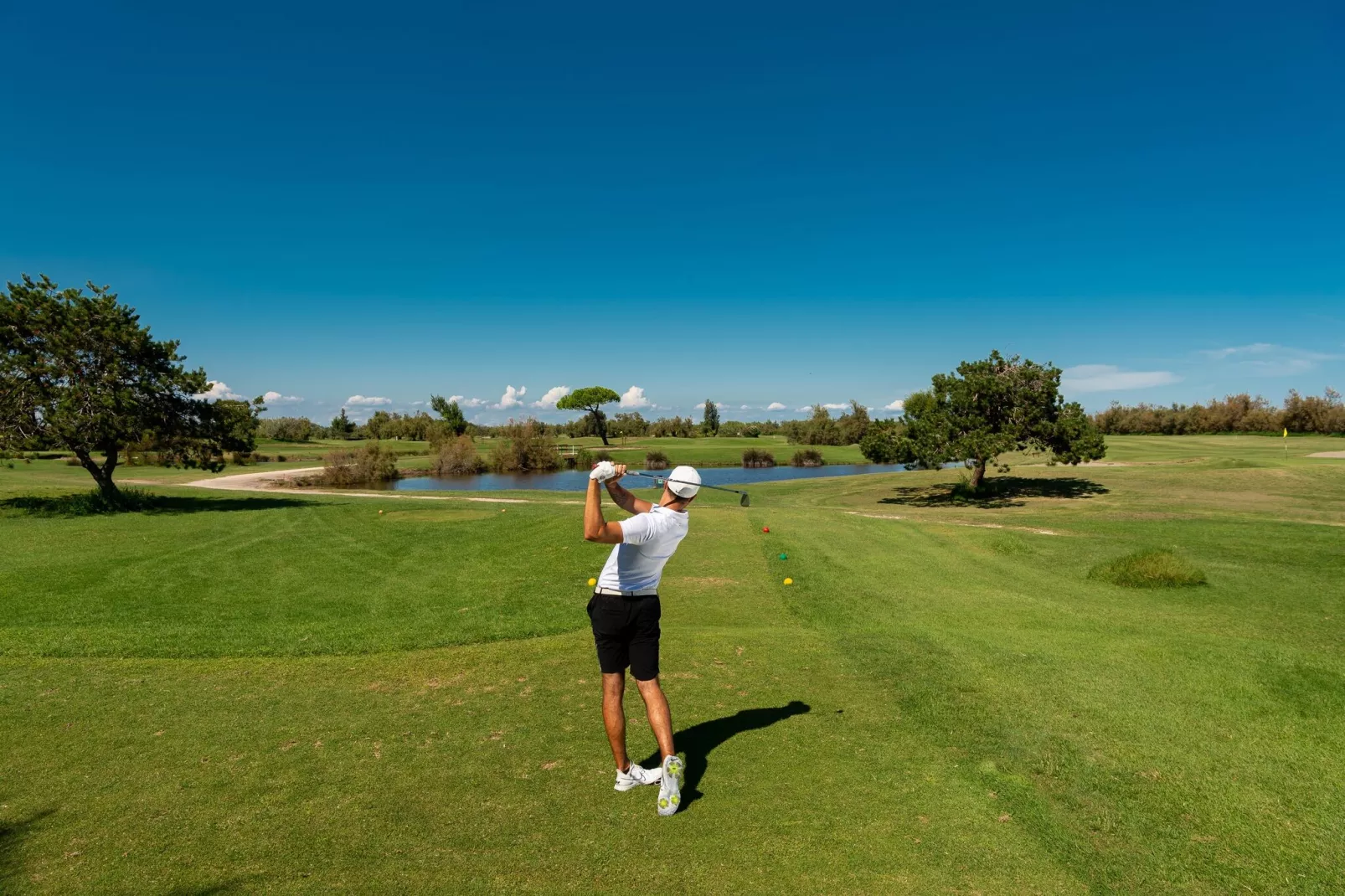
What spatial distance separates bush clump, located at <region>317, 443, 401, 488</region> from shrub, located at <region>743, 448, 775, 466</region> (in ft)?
117

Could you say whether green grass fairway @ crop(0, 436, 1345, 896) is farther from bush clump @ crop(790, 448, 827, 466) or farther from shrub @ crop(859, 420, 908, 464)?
bush clump @ crop(790, 448, 827, 466)

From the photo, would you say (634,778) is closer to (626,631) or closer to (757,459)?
(626,631)

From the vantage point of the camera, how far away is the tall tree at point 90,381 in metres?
20.8

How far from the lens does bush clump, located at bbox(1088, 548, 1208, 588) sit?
13.3 m

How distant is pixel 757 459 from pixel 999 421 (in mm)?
40985

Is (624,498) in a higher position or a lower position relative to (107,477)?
higher

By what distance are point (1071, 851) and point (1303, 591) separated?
1291cm

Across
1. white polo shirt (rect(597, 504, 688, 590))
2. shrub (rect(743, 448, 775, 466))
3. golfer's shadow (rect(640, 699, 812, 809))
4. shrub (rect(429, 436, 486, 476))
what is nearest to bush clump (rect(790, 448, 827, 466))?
shrub (rect(743, 448, 775, 466))

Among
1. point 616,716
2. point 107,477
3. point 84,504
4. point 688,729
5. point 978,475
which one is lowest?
point 688,729

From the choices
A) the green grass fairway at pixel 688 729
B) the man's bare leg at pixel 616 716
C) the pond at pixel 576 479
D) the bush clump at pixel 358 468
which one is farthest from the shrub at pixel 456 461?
the man's bare leg at pixel 616 716

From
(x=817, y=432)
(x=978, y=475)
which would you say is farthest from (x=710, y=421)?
(x=978, y=475)

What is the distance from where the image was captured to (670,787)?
487 cm

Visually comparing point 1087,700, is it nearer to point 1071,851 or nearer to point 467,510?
point 1071,851

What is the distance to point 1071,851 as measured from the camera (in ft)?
14.6
